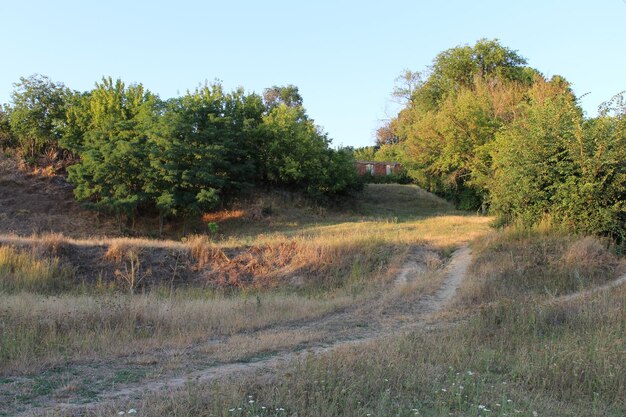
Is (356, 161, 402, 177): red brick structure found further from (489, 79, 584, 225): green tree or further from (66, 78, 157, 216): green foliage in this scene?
(489, 79, 584, 225): green tree

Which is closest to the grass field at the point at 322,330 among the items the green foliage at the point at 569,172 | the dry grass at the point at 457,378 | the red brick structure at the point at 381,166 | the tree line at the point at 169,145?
the dry grass at the point at 457,378

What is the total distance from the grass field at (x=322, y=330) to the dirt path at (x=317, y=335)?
0.18 feet

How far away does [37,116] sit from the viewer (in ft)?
112

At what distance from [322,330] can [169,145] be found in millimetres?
20967

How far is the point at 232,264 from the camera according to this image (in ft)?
63.8

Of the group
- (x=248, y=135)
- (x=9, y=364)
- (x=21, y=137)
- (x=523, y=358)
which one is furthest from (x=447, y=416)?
(x=21, y=137)

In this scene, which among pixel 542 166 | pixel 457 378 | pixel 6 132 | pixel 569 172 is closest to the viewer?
pixel 457 378

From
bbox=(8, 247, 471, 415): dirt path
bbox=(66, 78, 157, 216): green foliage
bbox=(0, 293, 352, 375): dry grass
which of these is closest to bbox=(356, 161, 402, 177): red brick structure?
bbox=(66, 78, 157, 216): green foliage

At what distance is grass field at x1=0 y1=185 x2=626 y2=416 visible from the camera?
5.49 metres

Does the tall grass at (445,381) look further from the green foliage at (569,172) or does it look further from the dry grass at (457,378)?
the green foliage at (569,172)

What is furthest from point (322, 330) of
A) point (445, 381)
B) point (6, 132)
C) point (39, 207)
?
point (6, 132)

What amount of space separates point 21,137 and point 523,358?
35325 mm

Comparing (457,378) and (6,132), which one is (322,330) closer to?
(457,378)

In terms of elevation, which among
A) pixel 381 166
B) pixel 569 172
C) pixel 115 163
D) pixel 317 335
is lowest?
pixel 317 335
